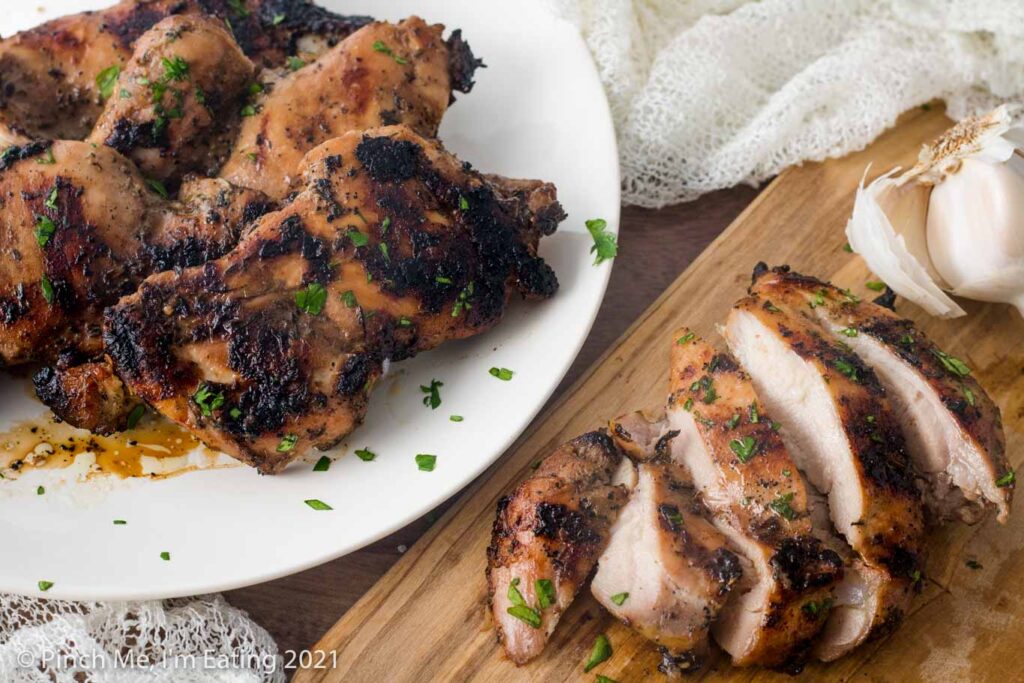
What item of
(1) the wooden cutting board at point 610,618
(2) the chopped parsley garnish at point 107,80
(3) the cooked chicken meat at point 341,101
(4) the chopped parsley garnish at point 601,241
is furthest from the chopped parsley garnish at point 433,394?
(2) the chopped parsley garnish at point 107,80

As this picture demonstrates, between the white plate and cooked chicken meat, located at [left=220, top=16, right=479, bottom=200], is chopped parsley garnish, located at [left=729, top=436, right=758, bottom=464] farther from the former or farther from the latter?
cooked chicken meat, located at [left=220, top=16, right=479, bottom=200]

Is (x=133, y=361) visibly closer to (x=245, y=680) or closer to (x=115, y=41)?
(x=245, y=680)

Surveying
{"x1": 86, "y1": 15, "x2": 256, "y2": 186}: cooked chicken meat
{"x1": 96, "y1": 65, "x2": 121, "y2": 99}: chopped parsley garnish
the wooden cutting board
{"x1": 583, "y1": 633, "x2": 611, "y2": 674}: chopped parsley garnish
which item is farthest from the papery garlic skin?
{"x1": 96, "y1": 65, "x2": 121, "y2": 99}: chopped parsley garnish

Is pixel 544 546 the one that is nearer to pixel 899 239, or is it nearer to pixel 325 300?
pixel 325 300

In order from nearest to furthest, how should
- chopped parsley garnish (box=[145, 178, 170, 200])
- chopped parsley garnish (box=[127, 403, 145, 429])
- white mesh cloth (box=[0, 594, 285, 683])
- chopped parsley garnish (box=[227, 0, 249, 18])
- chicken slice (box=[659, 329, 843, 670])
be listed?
chicken slice (box=[659, 329, 843, 670]), white mesh cloth (box=[0, 594, 285, 683]), chopped parsley garnish (box=[127, 403, 145, 429]), chopped parsley garnish (box=[145, 178, 170, 200]), chopped parsley garnish (box=[227, 0, 249, 18])

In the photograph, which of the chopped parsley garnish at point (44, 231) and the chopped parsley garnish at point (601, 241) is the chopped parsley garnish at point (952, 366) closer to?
the chopped parsley garnish at point (601, 241)

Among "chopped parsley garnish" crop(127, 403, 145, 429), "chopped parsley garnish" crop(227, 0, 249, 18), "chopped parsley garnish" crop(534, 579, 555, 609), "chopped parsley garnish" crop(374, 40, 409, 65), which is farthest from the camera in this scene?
"chopped parsley garnish" crop(227, 0, 249, 18)
